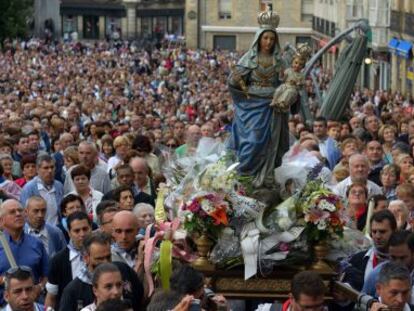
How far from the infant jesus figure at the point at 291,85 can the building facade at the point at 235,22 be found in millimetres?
70159

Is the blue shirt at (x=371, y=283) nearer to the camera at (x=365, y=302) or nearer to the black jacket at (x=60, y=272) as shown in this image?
the camera at (x=365, y=302)

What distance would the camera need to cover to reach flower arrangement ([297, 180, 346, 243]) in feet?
40.3

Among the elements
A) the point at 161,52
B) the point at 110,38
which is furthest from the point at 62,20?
the point at 161,52

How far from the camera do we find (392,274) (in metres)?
10.6

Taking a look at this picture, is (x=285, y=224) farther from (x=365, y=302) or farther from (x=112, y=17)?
(x=112, y=17)

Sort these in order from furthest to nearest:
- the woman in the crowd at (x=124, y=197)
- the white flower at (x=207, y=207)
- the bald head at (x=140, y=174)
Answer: the bald head at (x=140, y=174), the woman in the crowd at (x=124, y=197), the white flower at (x=207, y=207)

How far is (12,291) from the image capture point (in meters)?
10.9

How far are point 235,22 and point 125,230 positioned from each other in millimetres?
73933

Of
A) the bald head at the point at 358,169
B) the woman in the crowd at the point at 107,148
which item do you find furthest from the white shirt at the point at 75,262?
the woman in the crowd at the point at 107,148

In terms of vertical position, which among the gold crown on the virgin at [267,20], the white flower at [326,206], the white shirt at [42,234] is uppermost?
the gold crown on the virgin at [267,20]

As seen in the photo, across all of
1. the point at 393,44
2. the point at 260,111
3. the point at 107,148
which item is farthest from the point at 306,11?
the point at 260,111

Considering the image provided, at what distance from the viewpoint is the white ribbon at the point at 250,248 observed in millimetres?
12070

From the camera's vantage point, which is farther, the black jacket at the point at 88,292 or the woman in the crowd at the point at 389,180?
the woman in the crowd at the point at 389,180

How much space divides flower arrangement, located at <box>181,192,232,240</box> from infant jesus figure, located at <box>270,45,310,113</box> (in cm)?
90
